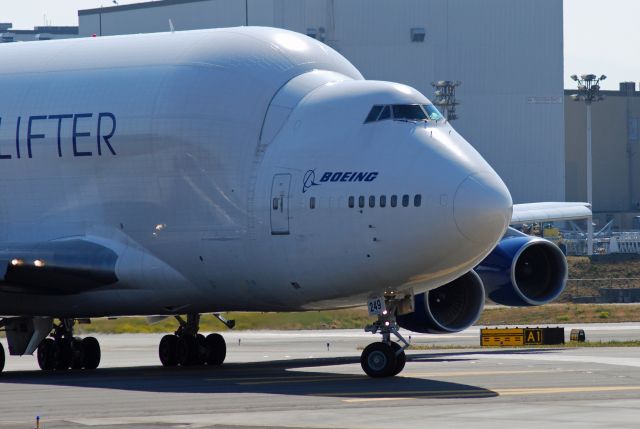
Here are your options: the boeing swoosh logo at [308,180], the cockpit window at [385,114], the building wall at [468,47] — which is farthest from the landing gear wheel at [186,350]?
the building wall at [468,47]

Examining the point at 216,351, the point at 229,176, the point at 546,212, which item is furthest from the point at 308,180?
the point at 546,212

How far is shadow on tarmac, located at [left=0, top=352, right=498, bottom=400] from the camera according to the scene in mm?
26594

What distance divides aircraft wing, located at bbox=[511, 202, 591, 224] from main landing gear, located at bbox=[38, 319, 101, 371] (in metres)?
11.2

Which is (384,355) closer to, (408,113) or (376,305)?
(376,305)

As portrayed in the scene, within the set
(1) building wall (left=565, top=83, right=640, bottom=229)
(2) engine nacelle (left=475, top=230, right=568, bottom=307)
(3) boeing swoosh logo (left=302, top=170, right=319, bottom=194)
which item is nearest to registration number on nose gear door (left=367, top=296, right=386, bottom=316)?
(3) boeing swoosh logo (left=302, top=170, right=319, bottom=194)

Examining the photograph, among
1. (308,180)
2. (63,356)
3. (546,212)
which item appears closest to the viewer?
(308,180)

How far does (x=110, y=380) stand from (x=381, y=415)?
1053 cm

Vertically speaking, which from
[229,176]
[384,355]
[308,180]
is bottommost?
[384,355]

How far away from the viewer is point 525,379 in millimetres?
29375

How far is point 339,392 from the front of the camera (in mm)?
26688

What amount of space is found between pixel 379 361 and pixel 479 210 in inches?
150

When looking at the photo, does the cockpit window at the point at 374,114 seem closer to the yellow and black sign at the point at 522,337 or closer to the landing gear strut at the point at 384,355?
the landing gear strut at the point at 384,355

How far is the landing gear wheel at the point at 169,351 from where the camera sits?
121 feet

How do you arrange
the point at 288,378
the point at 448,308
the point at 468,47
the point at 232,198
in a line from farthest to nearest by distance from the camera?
the point at 468,47, the point at 448,308, the point at 232,198, the point at 288,378
